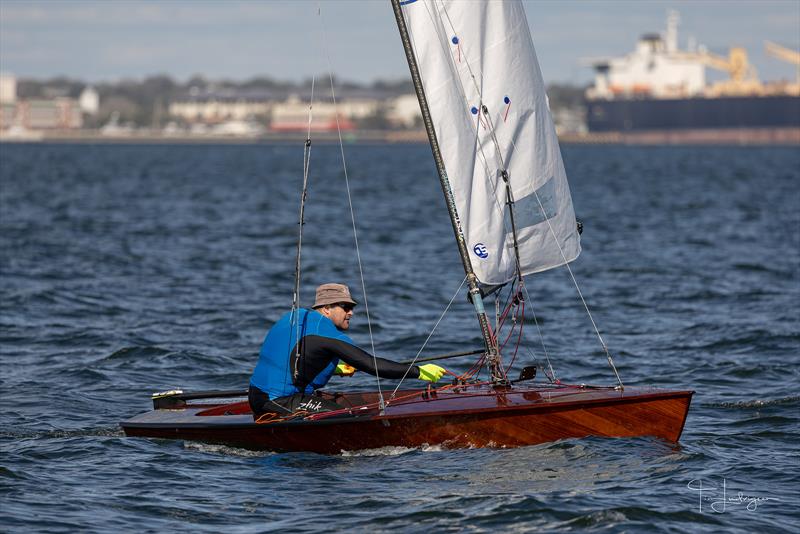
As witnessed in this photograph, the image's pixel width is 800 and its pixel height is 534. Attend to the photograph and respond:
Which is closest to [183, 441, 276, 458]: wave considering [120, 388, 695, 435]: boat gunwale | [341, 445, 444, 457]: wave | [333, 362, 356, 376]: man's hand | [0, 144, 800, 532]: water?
[0, 144, 800, 532]: water

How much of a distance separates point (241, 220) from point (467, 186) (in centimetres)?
2575

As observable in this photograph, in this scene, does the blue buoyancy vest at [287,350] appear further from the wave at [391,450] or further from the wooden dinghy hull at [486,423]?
the wave at [391,450]

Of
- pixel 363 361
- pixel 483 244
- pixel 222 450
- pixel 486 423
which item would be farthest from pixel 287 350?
pixel 483 244

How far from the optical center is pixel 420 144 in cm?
19188

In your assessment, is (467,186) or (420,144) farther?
(420,144)

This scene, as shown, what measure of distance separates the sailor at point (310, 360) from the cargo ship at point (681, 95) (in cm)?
12536

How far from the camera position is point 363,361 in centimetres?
912

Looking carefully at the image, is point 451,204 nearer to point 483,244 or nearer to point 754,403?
point 483,244

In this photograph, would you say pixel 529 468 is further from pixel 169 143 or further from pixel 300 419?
pixel 169 143

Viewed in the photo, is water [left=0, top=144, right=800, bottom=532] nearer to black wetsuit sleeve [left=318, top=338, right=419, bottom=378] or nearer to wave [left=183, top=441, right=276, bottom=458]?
wave [left=183, top=441, right=276, bottom=458]

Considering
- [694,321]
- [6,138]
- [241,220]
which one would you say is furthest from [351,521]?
[6,138]

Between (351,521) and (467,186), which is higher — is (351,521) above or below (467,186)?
below

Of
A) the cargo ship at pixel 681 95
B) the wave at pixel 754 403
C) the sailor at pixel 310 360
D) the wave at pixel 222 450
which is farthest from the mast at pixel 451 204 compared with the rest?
the cargo ship at pixel 681 95

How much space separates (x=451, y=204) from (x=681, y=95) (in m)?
138
